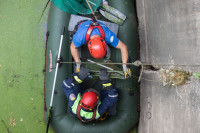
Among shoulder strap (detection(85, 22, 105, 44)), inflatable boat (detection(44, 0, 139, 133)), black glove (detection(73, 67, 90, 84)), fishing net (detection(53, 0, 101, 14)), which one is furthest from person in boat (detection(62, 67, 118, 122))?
fishing net (detection(53, 0, 101, 14))

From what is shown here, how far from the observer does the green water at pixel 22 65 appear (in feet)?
9.84

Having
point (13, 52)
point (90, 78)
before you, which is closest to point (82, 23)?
point (90, 78)

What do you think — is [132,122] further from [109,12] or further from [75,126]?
[109,12]

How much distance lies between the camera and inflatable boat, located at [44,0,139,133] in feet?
8.37

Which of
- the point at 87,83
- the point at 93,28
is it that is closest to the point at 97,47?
the point at 93,28

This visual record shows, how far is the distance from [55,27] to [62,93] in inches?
44.1

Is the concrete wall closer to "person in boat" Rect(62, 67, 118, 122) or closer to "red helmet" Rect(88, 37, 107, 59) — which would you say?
"person in boat" Rect(62, 67, 118, 122)

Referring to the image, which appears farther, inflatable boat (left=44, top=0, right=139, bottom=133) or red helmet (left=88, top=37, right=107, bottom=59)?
inflatable boat (left=44, top=0, right=139, bottom=133)

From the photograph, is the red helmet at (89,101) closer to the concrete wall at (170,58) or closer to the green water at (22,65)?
the concrete wall at (170,58)

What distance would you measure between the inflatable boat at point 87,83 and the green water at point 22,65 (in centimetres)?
45

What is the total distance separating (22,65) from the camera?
3055 millimetres

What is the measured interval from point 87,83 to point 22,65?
136cm

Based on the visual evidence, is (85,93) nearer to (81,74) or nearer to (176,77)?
(81,74)

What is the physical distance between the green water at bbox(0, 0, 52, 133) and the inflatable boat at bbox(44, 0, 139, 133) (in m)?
0.45
